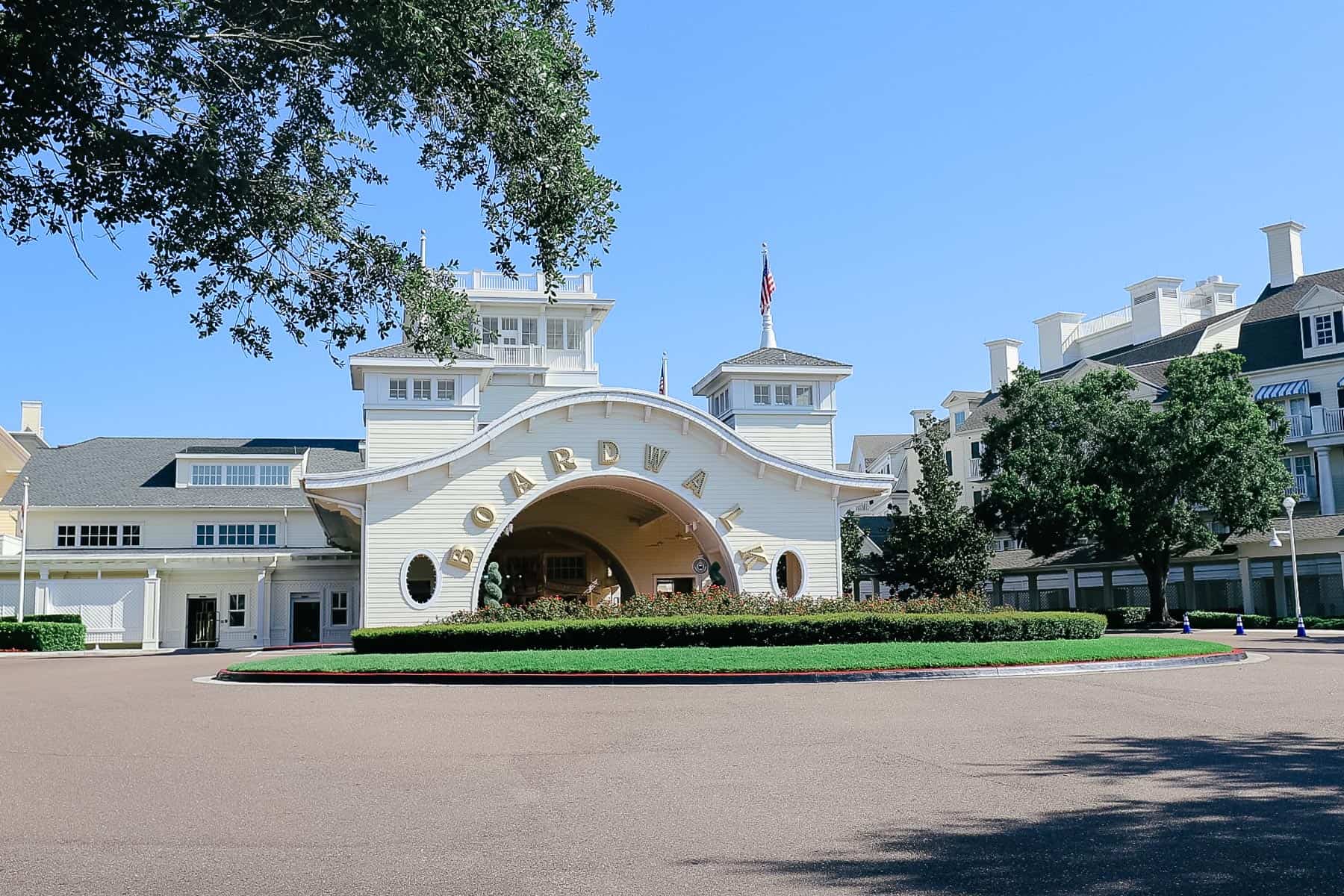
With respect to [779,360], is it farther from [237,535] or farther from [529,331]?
[237,535]

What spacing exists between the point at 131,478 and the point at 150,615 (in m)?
7.79

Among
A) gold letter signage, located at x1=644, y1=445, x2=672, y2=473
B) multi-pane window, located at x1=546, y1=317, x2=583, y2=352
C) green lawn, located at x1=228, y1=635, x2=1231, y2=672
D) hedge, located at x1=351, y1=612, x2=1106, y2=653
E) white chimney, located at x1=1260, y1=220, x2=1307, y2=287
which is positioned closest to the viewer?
green lawn, located at x1=228, y1=635, x2=1231, y2=672

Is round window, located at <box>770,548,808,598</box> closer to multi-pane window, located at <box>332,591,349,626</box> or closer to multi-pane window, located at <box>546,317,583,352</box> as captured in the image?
multi-pane window, located at <box>546,317,583,352</box>

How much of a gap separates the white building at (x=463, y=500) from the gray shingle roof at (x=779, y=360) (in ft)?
0.41

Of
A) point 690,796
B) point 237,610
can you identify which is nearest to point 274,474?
point 237,610

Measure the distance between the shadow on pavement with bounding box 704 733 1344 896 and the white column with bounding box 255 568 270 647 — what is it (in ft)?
120

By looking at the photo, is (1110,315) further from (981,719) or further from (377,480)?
(981,719)

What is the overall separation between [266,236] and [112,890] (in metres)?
6.57

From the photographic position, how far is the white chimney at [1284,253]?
169 ft

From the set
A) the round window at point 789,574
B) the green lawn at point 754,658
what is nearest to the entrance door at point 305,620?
the round window at point 789,574

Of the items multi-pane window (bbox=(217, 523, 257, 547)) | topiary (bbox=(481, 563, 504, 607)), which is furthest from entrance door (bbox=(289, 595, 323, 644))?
topiary (bbox=(481, 563, 504, 607))

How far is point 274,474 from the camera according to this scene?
4666 cm

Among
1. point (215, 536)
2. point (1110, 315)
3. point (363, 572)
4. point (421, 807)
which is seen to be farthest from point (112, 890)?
point (1110, 315)

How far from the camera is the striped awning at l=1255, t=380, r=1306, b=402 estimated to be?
4622cm
